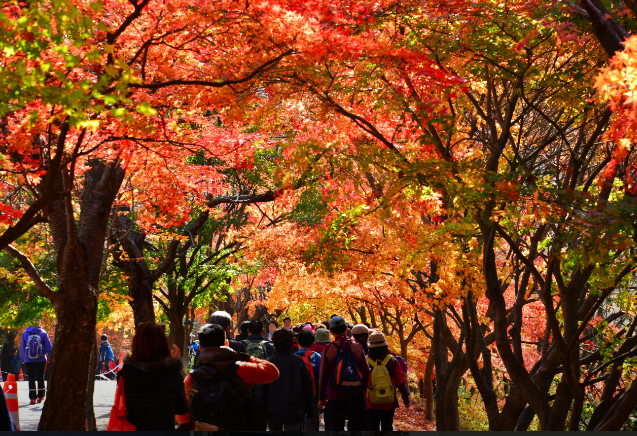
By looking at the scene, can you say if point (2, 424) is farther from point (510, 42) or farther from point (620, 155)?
point (510, 42)

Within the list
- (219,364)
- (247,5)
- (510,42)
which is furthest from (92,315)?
(510,42)

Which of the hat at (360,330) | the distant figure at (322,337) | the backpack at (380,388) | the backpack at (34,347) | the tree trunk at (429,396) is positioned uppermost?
the hat at (360,330)

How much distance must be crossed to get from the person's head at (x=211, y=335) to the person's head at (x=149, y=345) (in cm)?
39

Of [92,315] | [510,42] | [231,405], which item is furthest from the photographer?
[92,315]

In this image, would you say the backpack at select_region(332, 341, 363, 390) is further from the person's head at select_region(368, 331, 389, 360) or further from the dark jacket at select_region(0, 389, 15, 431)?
→ the dark jacket at select_region(0, 389, 15, 431)

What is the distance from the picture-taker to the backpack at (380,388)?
7.77 m

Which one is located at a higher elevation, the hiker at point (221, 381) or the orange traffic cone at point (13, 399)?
the hiker at point (221, 381)

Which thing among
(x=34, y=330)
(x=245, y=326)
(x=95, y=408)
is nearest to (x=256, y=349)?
(x=245, y=326)

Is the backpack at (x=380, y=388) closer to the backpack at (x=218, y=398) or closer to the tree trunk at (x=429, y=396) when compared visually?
the backpack at (x=218, y=398)

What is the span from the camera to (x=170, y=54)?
24.2 ft

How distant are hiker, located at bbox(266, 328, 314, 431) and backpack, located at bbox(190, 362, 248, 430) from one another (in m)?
1.50

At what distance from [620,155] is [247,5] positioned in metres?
3.96

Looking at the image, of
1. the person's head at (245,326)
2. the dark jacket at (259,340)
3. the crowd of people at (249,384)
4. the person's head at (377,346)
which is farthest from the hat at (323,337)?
the person's head at (377,346)

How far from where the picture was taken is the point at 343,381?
7.28 m
